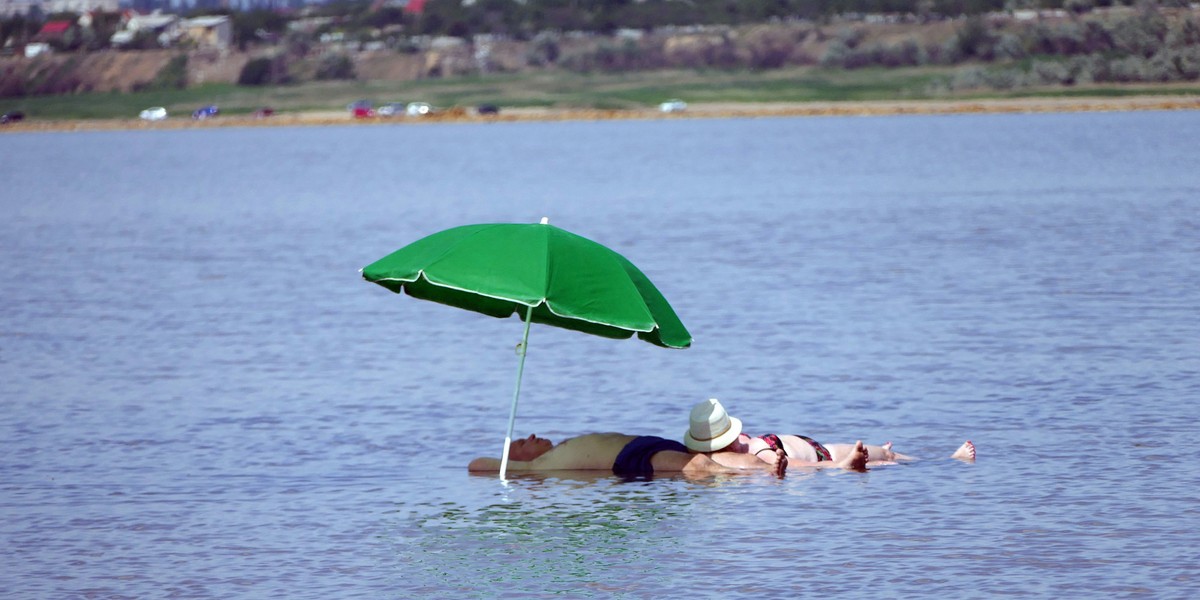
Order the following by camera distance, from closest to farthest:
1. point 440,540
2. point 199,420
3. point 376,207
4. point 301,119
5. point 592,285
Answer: point 440,540 < point 592,285 < point 199,420 < point 376,207 < point 301,119

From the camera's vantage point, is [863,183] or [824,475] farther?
[863,183]

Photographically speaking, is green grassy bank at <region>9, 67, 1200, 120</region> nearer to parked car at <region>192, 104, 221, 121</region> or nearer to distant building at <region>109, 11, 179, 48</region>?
parked car at <region>192, 104, 221, 121</region>

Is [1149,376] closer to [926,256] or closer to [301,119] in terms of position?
[926,256]

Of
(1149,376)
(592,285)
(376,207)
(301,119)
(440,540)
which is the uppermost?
(592,285)

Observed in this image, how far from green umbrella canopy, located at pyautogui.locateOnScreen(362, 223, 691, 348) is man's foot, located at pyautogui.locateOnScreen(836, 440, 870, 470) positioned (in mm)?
Answer: 1466

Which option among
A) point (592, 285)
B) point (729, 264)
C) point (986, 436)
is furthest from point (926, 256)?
point (592, 285)

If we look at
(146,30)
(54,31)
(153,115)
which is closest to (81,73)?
(153,115)

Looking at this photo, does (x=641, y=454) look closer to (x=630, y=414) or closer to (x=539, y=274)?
(x=539, y=274)

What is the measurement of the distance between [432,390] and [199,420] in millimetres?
2560

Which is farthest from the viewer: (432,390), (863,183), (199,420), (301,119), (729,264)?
(301,119)

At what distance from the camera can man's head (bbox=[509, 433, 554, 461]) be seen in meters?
14.4

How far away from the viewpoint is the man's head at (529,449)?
1440 centimetres

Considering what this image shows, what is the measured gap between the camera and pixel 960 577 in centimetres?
1097

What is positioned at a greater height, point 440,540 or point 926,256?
point 440,540
